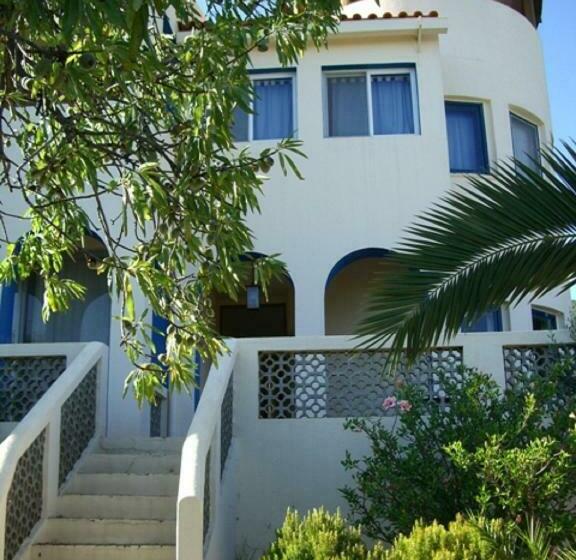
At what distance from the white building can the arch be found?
20 millimetres

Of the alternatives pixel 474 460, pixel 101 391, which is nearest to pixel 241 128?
pixel 101 391

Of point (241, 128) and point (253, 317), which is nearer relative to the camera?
point (241, 128)

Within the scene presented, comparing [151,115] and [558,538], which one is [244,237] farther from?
[558,538]

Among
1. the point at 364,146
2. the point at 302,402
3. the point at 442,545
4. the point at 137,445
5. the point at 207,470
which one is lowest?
the point at 442,545

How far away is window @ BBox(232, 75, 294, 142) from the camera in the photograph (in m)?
13.7

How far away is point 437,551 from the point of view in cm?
639

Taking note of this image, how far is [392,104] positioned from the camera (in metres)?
13.8

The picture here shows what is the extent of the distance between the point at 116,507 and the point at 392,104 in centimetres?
758

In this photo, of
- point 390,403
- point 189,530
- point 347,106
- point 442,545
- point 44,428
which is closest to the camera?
point 442,545

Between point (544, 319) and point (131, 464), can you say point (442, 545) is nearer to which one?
point (131, 464)

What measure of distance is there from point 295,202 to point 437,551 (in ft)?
24.5

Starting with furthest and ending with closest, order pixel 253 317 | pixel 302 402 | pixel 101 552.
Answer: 1. pixel 253 317
2. pixel 302 402
3. pixel 101 552

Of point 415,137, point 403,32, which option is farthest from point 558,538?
point 403,32

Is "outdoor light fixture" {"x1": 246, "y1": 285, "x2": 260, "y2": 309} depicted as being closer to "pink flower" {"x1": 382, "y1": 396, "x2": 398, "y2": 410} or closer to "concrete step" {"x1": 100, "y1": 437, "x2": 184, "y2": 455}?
"concrete step" {"x1": 100, "y1": 437, "x2": 184, "y2": 455}
